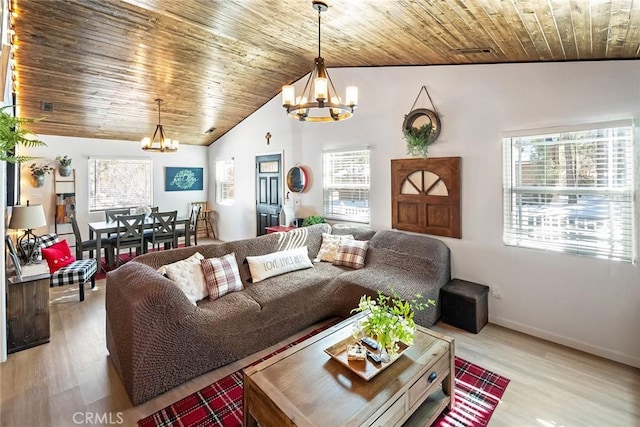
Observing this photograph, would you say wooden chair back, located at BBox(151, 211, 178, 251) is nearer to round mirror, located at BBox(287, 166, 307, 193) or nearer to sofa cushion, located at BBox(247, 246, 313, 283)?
round mirror, located at BBox(287, 166, 307, 193)

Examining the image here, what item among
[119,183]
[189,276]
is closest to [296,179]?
[189,276]

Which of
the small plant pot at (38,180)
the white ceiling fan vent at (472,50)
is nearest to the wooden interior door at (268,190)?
the white ceiling fan vent at (472,50)

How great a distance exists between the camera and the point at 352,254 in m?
4.08

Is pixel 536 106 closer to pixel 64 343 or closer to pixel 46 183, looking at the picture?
pixel 64 343

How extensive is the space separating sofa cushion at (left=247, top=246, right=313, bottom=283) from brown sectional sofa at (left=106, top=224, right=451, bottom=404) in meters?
0.08

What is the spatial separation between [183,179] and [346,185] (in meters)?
4.88

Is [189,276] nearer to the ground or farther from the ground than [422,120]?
nearer to the ground

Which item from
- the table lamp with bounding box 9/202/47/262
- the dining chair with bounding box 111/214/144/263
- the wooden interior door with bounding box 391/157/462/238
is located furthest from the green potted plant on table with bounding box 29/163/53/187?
the wooden interior door with bounding box 391/157/462/238

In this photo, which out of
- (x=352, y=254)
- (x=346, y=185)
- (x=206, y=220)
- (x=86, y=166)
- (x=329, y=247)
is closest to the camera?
(x=352, y=254)

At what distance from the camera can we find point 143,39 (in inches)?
151

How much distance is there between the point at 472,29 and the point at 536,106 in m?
1.16

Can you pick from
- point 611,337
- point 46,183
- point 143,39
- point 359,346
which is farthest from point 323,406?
point 46,183

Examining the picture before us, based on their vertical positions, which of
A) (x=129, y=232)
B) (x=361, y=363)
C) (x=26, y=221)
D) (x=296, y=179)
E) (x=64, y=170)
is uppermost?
(x=64, y=170)
